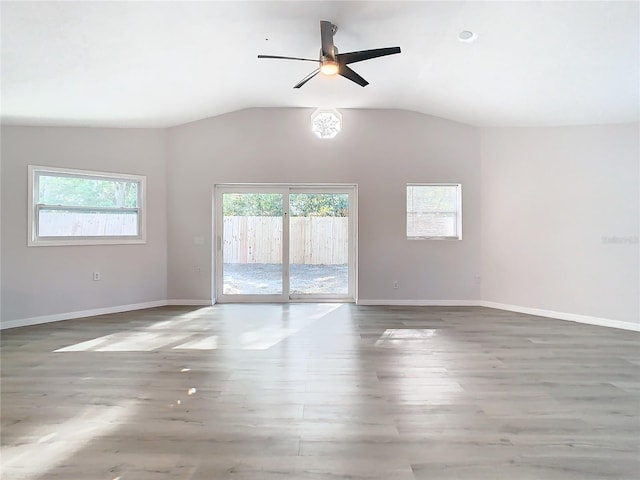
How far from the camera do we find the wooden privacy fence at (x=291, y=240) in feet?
17.6

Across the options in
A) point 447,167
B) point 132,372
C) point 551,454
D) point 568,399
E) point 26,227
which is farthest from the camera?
point 447,167

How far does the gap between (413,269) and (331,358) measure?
2.69 m

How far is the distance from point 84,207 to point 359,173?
13.7 feet

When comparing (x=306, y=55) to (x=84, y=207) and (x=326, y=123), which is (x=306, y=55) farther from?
(x=84, y=207)

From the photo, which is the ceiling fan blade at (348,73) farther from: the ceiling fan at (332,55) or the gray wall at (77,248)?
the gray wall at (77,248)

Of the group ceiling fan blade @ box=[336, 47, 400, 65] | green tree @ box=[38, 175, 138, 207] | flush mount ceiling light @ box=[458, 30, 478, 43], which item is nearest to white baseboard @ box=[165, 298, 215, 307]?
green tree @ box=[38, 175, 138, 207]

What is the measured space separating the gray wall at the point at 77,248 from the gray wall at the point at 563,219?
5.33 metres

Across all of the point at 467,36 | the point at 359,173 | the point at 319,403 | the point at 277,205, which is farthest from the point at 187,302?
the point at 467,36

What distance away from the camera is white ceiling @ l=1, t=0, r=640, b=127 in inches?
110

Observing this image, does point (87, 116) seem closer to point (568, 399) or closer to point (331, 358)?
point (331, 358)

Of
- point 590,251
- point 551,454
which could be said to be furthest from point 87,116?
point 590,251

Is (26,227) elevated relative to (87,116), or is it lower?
lower

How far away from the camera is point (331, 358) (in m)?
3.04

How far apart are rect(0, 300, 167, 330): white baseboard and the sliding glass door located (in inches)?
43.0
